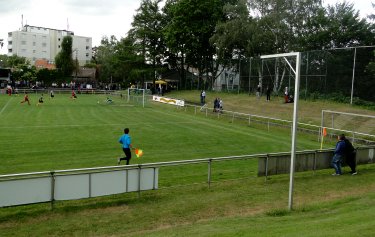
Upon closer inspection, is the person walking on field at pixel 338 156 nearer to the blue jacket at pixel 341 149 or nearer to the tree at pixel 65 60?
the blue jacket at pixel 341 149

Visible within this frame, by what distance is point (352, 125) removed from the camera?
2817cm

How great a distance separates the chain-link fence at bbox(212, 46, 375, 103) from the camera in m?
34.9

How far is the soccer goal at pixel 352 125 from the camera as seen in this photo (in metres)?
25.4

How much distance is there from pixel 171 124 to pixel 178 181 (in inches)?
692

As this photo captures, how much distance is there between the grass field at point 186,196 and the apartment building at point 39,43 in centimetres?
10112

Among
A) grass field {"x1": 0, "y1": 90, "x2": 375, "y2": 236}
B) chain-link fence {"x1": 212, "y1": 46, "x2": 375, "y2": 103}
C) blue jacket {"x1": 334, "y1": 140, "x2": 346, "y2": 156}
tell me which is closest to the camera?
grass field {"x1": 0, "y1": 90, "x2": 375, "y2": 236}

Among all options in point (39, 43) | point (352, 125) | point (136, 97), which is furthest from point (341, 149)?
point (39, 43)

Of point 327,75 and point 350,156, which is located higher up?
point 327,75

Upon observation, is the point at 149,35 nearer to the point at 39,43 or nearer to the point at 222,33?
the point at 222,33

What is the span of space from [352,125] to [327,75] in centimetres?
1015

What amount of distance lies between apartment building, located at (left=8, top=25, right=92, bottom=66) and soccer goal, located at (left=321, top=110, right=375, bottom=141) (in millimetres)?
99977

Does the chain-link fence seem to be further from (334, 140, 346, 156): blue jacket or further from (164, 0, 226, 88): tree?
(334, 140, 346, 156): blue jacket

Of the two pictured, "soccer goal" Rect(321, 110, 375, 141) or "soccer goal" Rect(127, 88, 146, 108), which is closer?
"soccer goal" Rect(321, 110, 375, 141)

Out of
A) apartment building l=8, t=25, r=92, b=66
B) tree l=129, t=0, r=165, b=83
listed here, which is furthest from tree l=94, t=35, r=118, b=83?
tree l=129, t=0, r=165, b=83
